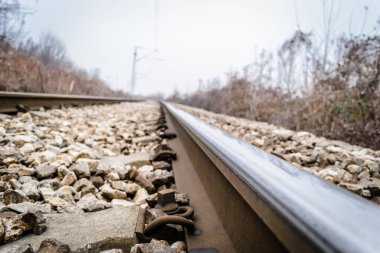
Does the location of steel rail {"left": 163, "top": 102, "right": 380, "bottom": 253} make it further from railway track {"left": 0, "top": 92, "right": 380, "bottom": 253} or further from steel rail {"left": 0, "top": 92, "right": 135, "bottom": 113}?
steel rail {"left": 0, "top": 92, "right": 135, "bottom": 113}

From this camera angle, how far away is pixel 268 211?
63cm

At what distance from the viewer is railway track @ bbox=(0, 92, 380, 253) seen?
46 cm

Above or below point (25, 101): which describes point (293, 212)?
above

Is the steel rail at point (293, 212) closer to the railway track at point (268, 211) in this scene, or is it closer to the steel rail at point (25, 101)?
the railway track at point (268, 211)

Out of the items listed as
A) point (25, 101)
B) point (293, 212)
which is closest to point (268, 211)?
point (293, 212)

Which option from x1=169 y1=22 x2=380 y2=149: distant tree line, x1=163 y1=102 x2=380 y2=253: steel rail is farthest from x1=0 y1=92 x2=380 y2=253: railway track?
x1=169 y1=22 x2=380 y2=149: distant tree line

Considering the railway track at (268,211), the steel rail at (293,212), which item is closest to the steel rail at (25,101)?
the railway track at (268,211)

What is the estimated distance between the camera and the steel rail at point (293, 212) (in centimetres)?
44

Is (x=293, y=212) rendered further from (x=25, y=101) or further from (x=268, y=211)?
(x=25, y=101)

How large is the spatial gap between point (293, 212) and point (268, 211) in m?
0.10

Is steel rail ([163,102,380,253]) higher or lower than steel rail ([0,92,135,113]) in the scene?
Answer: higher

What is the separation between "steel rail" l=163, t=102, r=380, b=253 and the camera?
440mm

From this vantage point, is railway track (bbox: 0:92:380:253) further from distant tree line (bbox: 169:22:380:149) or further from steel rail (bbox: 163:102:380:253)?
distant tree line (bbox: 169:22:380:149)

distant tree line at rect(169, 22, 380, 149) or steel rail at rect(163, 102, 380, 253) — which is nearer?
steel rail at rect(163, 102, 380, 253)
